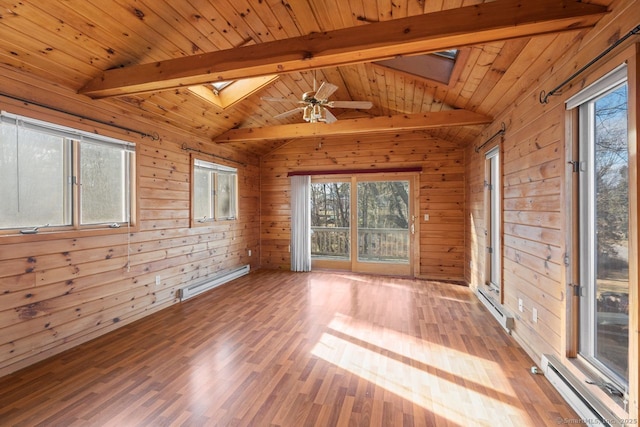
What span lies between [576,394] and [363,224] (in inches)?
170

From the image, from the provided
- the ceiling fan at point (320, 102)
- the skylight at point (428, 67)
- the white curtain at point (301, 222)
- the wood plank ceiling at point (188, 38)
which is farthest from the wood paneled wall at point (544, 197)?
the white curtain at point (301, 222)

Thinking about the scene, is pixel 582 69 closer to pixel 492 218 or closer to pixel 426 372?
pixel 426 372

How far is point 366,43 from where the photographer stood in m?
2.07

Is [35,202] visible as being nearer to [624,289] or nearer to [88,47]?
[88,47]

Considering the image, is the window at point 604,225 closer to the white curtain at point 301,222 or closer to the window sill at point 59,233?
the window sill at point 59,233

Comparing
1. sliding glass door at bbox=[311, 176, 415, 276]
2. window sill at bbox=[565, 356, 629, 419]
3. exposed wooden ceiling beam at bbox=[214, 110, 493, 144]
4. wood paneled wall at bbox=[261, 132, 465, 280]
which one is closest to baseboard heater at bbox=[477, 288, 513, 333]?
window sill at bbox=[565, 356, 629, 419]

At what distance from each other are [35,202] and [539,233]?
442cm

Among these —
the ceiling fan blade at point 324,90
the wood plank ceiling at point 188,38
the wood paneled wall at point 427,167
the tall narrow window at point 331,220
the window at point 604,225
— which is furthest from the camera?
the tall narrow window at point 331,220

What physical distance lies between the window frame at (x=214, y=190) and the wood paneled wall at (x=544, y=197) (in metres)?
4.25

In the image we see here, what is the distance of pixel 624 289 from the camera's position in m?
1.74

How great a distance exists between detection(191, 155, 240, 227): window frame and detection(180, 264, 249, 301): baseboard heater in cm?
91

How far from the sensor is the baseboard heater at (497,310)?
310 cm

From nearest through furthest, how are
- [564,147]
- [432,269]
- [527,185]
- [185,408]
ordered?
[185,408] → [564,147] → [527,185] → [432,269]

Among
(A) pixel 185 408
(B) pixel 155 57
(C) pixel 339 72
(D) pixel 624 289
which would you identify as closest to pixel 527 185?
(D) pixel 624 289
